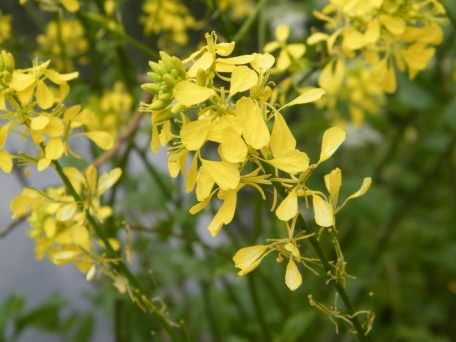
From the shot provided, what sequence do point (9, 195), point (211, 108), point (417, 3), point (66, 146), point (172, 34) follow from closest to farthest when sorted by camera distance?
point (211, 108) < point (66, 146) < point (417, 3) < point (172, 34) < point (9, 195)

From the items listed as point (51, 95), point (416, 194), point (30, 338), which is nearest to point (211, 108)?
point (51, 95)

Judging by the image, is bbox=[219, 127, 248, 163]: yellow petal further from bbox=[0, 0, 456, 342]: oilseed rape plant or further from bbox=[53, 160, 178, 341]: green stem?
bbox=[53, 160, 178, 341]: green stem

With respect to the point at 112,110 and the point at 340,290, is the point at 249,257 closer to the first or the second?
the point at 340,290

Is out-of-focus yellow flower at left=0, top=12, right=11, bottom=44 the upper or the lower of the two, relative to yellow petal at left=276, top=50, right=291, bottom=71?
lower

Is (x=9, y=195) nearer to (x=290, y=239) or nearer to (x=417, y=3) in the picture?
(x=417, y=3)

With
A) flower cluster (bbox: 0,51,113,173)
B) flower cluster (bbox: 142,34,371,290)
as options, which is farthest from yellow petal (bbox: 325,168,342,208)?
flower cluster (bbox: 0,51,113,173)

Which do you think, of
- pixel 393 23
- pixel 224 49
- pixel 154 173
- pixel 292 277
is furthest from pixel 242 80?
pixel 154 173

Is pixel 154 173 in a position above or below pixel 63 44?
below
